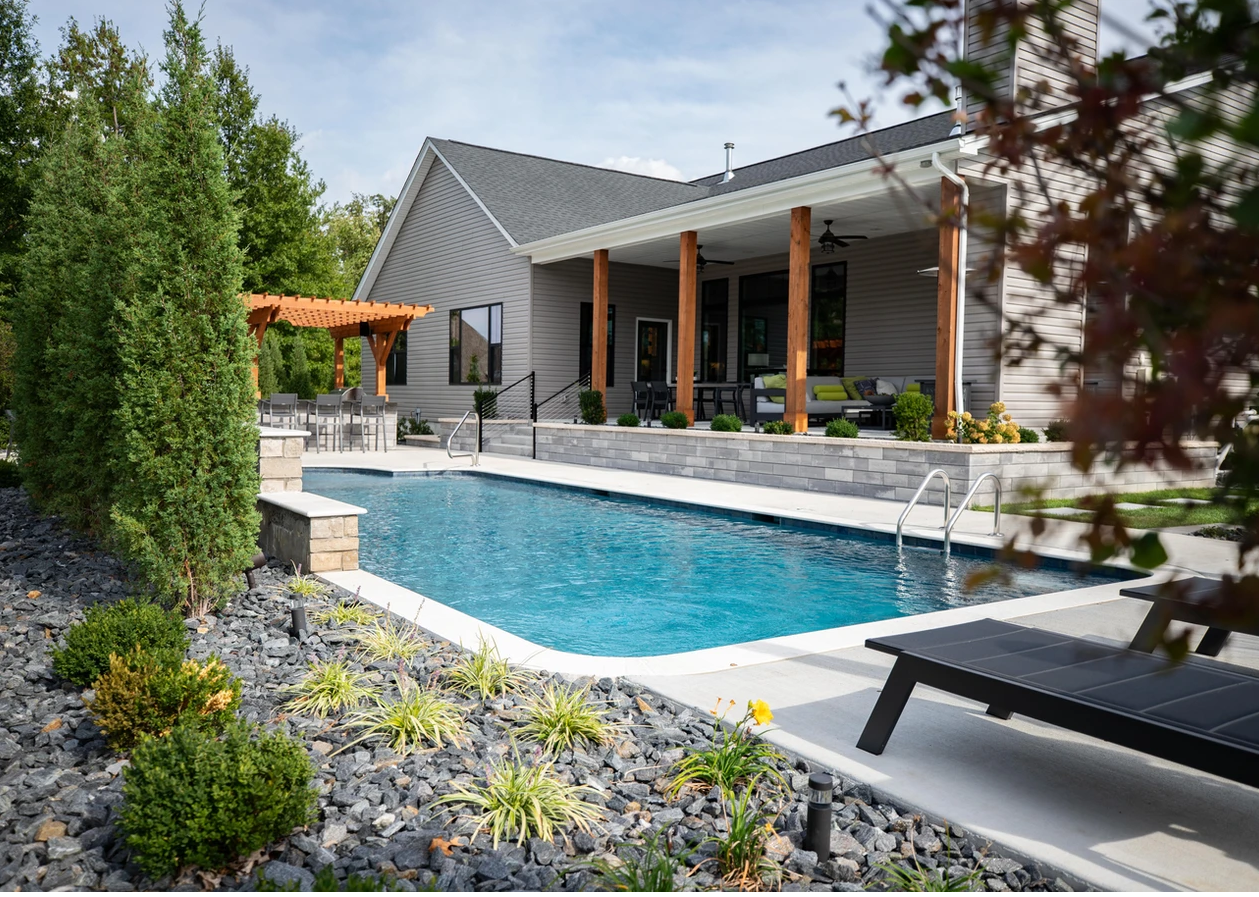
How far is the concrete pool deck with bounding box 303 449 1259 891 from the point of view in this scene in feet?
8.32

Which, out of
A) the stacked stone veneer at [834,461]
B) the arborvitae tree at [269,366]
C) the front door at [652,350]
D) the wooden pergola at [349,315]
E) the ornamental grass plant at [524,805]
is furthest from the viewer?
the arborvitae tree at [269,366]

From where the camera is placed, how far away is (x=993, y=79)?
96 centimetres

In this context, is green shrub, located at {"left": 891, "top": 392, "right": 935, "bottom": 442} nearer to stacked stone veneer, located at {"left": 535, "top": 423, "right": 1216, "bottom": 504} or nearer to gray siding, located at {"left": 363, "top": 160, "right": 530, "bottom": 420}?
stacked stone veneer, located at {"left": 535, "top": 423, "right": 1216, "bottom": 504}

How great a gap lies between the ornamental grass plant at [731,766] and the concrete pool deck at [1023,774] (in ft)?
0.77

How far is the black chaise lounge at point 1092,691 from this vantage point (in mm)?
2465

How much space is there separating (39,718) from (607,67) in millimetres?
14426

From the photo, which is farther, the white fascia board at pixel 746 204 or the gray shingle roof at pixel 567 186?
the gray shingle roof at pixel 567 186

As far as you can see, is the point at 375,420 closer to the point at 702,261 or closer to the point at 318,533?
the point at 702,261

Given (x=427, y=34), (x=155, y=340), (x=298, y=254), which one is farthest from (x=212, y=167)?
(x=298, y=254)

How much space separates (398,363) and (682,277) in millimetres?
11058

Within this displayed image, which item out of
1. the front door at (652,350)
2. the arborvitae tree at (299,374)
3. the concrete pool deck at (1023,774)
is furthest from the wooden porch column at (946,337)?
the arborvitae tree at (299,374)

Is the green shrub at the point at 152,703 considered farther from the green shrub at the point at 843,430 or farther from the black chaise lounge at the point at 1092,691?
the green shrub at the point at 843,430

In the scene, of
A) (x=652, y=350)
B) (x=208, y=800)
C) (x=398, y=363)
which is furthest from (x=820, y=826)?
(x=398, y=363)

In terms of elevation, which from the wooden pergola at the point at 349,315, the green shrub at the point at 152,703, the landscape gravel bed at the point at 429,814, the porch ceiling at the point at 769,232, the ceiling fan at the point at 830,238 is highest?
the porch ceiling at the point at 769,232
